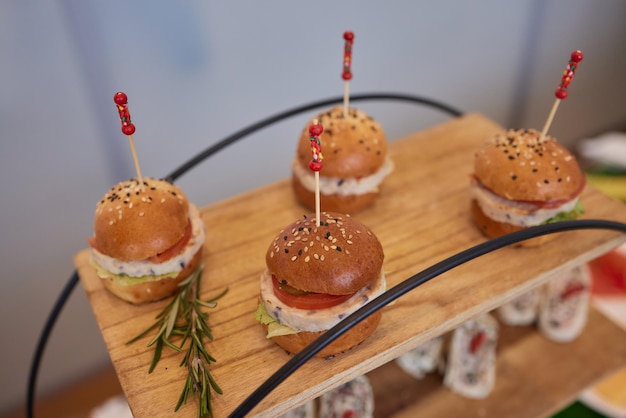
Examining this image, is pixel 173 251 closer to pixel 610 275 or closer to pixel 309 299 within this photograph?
pixel 309 299

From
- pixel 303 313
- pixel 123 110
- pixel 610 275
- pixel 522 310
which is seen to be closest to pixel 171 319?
pixel 303 313

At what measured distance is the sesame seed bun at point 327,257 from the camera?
48.3 inches

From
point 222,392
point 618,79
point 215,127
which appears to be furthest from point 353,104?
point 618,79

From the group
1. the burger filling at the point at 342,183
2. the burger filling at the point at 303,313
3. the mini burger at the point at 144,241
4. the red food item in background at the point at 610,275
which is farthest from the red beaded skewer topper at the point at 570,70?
the red food item in background at the point at 610,275

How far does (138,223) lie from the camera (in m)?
1.37

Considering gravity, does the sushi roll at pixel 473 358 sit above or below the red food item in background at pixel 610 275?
above

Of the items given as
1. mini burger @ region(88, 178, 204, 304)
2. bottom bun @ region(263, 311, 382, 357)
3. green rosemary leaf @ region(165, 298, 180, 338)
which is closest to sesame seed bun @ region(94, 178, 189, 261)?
mini burger @ region(88, 178, 204, 304)

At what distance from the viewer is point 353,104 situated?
9.00 ft

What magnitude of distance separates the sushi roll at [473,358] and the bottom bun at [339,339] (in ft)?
2.08

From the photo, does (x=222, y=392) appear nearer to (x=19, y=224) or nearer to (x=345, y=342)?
(x=345, y=342)

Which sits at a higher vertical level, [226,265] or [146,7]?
[146,7]

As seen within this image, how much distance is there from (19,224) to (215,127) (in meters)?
0.90

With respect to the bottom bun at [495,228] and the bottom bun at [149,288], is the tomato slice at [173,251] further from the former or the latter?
the bottom bun at [495,228]

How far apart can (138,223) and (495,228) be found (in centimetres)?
97
